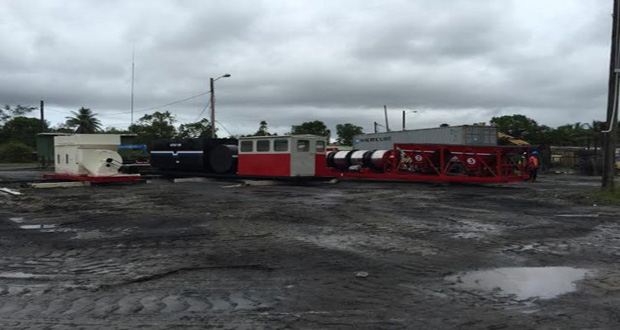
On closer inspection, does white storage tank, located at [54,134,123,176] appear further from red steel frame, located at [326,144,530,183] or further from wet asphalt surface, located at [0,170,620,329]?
red steel frame, located at [326,144,530,183]

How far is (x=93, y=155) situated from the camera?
21.4 metres

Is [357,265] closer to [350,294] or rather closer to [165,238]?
[350,294]

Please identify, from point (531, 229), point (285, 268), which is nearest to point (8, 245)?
point (285, 268)

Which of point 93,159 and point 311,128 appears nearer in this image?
point 93,159

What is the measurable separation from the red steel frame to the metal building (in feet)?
38.9

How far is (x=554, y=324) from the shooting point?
429 cm

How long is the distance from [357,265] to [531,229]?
4596mm

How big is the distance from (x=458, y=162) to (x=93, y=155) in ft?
52.6

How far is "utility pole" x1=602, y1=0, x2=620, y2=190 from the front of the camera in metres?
16.0

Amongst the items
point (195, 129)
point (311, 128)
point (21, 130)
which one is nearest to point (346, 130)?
point (311, 128)

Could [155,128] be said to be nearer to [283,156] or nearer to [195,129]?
[195,129]

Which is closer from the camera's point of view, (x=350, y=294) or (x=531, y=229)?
(x=350, y=294)

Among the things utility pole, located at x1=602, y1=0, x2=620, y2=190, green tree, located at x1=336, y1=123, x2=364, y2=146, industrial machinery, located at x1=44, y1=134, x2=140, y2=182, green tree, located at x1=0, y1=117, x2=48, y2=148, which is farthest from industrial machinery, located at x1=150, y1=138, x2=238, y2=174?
green tree, located at x1=336, y1=123, x2=364, y2=146

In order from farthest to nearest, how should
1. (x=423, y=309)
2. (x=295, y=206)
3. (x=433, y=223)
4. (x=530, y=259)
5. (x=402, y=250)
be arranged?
(x=295, y=206)
(x=433, y=223)
(x=402, y=250)
(x=530, y=259)
(x=423, y=309)
